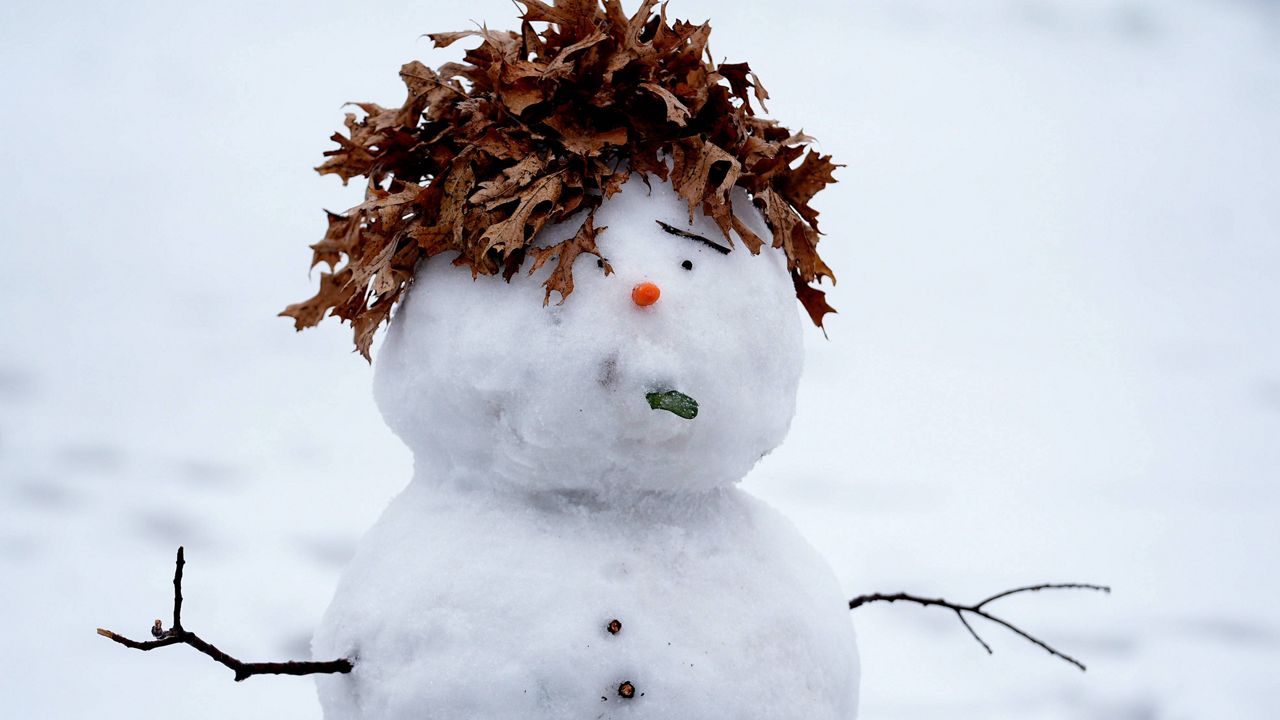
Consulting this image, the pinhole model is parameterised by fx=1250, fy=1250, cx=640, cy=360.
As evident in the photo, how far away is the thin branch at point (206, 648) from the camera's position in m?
1.37

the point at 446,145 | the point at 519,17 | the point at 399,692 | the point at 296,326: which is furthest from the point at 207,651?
the point at 519,17

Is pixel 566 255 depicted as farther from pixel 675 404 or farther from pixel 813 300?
pixel 813 300

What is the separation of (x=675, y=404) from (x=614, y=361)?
0.28ft

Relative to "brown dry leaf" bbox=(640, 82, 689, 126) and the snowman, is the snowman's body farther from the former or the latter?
"brown dry leaf" bbox=(640, 82, 689, 126)

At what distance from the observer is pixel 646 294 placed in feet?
4.58

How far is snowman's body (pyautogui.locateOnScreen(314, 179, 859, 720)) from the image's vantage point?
143 centimetres

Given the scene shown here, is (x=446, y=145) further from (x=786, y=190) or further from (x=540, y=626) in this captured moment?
(x=540, y=626)

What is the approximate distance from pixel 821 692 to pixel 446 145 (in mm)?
832

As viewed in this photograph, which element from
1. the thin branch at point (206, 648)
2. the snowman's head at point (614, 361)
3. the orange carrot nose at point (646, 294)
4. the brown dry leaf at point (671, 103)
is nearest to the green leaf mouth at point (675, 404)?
the snowman's head at point (614, 361)

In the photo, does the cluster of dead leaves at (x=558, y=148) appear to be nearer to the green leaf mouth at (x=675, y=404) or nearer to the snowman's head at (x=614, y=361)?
the snowman's head at (x=614, y=361)

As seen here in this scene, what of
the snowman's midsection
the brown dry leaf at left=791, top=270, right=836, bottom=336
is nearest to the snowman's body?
the snowman's midsection

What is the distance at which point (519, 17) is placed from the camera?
1.56 metres

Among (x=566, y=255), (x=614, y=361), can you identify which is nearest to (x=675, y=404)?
(x=614, y=361)

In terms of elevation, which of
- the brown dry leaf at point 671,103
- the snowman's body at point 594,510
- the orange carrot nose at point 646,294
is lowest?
the snowman's body at point 594,510
